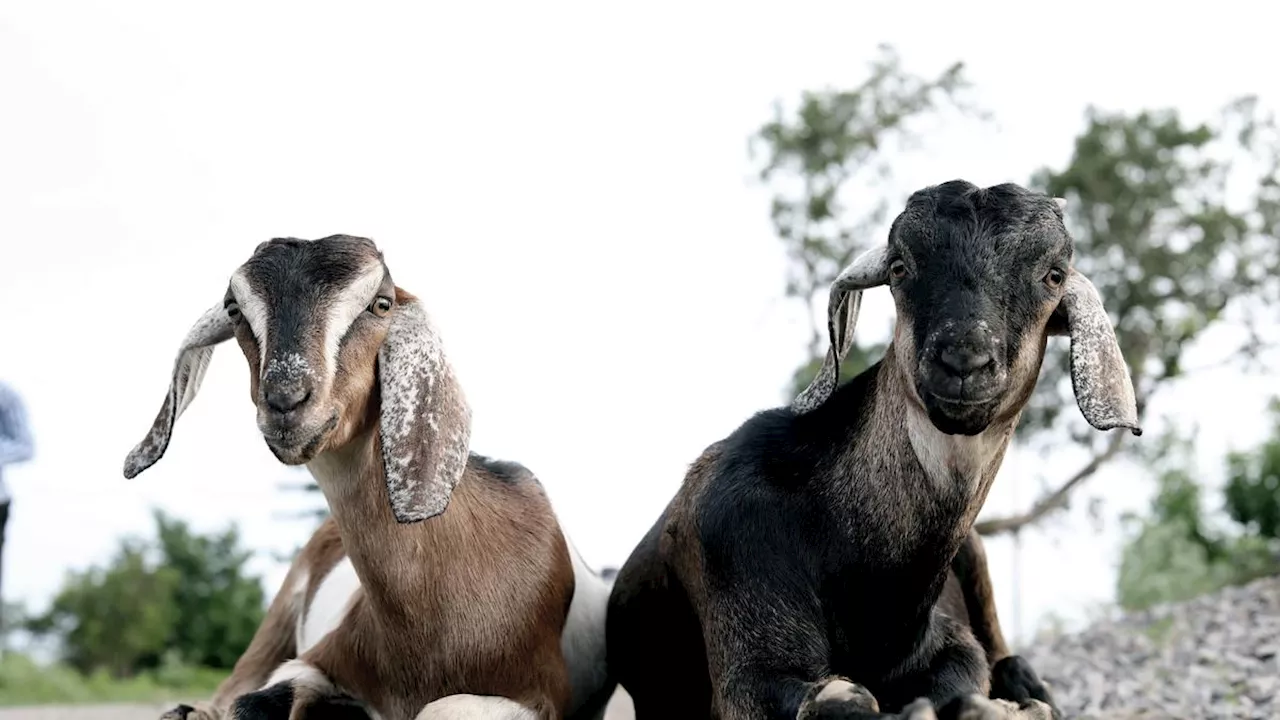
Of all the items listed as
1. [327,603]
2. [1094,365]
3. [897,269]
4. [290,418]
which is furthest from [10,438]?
[1094,365]

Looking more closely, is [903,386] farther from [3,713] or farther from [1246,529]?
[1246,529]

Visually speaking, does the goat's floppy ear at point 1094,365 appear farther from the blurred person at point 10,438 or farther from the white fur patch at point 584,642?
the blurred person at point 10,438

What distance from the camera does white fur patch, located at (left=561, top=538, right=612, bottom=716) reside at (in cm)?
497

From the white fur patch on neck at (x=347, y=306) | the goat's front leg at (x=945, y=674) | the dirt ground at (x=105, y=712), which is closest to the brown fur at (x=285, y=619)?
the white fur patch on neck at (x=347, y=306)

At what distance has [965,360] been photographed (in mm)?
3514

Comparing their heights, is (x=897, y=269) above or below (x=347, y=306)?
above

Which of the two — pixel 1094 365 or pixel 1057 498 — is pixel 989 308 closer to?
pixel 1094 365

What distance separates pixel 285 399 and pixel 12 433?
4.99 metres

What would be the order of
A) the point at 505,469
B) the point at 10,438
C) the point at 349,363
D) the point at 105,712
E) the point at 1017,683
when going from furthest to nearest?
the point at 105,712, the point at 10,438, the point at 505,469, the point at 1017,683, the point at 349,363

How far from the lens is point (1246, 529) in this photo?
61.1ft

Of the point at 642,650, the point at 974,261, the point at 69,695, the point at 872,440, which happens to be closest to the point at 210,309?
the point at 642,650

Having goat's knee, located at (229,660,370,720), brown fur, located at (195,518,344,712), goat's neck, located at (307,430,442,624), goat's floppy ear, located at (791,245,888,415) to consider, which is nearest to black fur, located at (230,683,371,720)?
goat's knee, located at (229,660,370,720)

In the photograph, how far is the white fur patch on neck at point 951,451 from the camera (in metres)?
3.90

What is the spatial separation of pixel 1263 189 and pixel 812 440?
1441 cm
